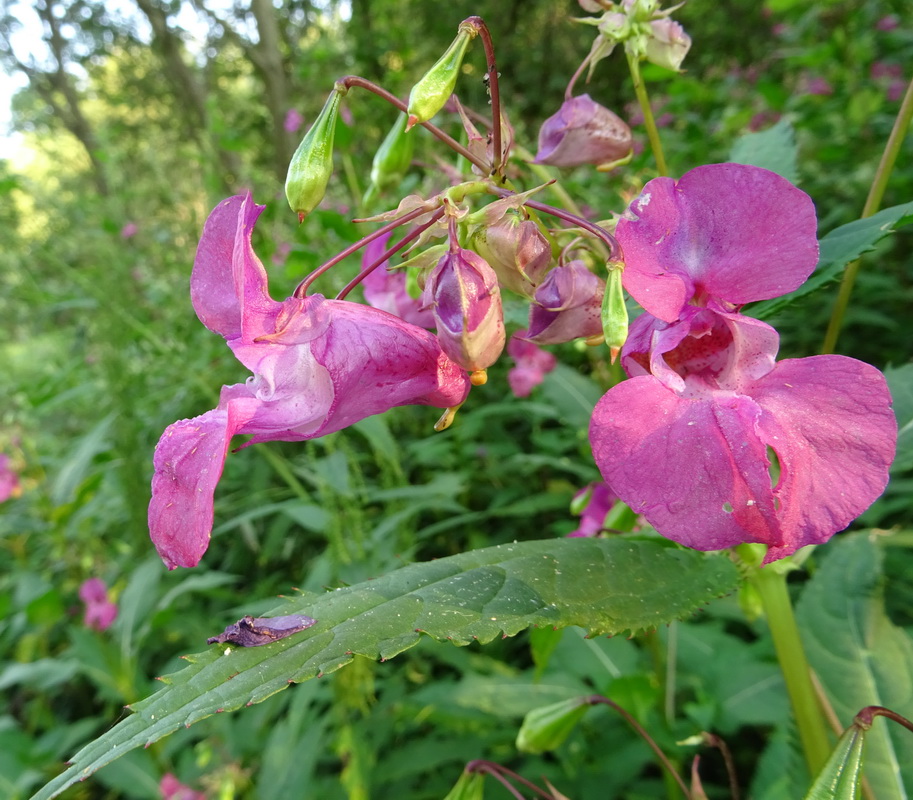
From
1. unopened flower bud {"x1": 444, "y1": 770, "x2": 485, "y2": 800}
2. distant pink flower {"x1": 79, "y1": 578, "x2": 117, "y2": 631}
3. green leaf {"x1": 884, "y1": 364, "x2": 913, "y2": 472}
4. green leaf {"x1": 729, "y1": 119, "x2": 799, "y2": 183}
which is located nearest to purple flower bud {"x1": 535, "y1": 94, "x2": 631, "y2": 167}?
green leaf {"x1": 729, "y1": 119, "x2": 799, "y2": 183}

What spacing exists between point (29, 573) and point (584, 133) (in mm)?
3027

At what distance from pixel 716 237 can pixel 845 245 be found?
Answer: 0.22 metres

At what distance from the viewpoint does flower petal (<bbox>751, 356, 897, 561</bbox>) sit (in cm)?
53

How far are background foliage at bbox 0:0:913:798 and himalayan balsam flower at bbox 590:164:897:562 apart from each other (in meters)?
0.24

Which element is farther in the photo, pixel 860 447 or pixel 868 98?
pixel 868 98

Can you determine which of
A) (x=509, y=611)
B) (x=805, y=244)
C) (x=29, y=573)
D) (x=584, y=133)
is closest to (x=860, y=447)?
(x=805, y=244)

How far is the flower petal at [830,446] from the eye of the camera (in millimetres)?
533

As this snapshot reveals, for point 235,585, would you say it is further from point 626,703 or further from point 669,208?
point 669,208

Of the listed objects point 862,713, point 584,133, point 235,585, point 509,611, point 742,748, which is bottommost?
point 742,748

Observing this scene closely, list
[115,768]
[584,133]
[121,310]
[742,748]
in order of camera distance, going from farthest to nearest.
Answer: [121,310]
[115,768]
[742,748]
[584,133]

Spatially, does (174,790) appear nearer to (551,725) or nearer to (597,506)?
(551,725)

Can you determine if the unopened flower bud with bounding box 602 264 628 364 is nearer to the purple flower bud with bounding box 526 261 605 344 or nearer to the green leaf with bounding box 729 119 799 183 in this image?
the purple flower bud with bounding box 526 261 605 344

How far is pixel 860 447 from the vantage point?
54 cm

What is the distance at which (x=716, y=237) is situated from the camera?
60 cm
